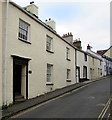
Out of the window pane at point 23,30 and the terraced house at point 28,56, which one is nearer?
the terraced house at point 28,56

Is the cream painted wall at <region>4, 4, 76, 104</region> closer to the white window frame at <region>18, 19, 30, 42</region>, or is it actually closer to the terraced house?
the terraced house

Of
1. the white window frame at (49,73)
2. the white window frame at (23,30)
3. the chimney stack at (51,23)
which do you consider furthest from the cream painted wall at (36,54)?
the chimney stack at (51,23)

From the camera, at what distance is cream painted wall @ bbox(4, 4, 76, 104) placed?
36.8 ft

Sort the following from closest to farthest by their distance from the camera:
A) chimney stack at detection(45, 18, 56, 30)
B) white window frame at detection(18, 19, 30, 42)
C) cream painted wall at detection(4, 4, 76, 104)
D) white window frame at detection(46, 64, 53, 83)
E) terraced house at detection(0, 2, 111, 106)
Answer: terraced house at detection(0, 2, 111, 106), cream painted wall at detection(4, 4, 76, 104), white window frame at detection(18, 19, 30, 42), white window frame at detection(46, 64, 53, 83), chimney stack at detection(45, 18, 56, 30)

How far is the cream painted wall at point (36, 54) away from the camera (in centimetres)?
1120

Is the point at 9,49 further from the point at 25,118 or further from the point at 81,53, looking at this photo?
the point at 81,53

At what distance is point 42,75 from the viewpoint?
597 inches

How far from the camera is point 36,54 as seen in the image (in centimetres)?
1433

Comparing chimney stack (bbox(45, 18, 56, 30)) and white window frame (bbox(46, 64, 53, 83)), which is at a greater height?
chimney stack (bbox(45, 18, 56, 30))

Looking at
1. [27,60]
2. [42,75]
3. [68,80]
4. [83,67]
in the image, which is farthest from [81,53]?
[27,60]

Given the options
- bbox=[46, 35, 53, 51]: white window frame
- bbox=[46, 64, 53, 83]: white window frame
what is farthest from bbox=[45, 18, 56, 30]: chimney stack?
bbox=[46, 64, 53, 83]: white window frame

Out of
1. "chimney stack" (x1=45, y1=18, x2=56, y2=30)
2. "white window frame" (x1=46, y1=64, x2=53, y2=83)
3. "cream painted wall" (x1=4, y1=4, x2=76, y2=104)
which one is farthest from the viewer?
"chimney stack" (x1=45, y1=18, x2=56, y2=30)

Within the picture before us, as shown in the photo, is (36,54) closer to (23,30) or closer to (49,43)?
(23,30)

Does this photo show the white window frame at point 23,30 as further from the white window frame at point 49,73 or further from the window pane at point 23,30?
the white window frame at point 49,73
